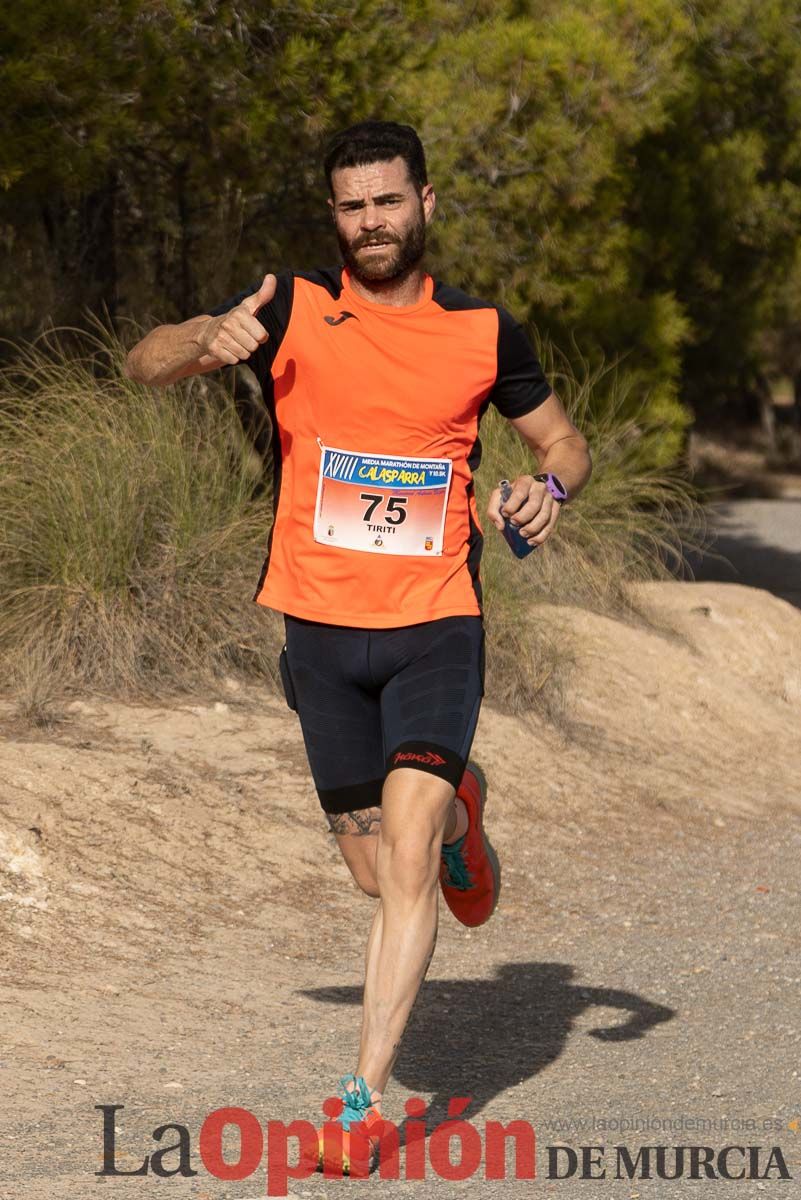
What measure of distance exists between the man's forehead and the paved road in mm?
10621

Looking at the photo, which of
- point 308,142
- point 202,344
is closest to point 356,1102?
point 202,344

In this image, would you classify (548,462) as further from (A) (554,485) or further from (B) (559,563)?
(B) (559,563)

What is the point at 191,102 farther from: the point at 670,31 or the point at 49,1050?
the point at 49,1050

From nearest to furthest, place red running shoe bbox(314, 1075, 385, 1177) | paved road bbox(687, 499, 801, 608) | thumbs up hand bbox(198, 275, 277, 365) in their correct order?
1. red running shoe bbox(314, 1075, 385, 1177)
2. thumbs up hand bbox(198, 275, 277, 365)
3. paved road bbox(687, 499, 801, 608)

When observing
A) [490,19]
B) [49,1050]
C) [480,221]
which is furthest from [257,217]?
[49,1050]

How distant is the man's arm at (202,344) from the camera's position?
403 centimetres

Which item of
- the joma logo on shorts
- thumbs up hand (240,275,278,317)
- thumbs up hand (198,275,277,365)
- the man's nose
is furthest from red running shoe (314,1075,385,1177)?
the man's nose

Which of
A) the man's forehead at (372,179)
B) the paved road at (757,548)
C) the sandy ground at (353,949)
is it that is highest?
the man's forehead at (372,179)

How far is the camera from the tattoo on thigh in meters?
4.45

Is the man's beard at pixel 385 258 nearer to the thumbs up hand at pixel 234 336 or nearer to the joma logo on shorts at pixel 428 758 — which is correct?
the thumbs up hand at pixel 234 336

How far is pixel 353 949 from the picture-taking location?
6.35 meters

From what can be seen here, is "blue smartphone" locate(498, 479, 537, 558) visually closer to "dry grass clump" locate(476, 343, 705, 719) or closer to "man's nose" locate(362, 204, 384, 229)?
"man's nose" locate(362, 204, 384, 229)

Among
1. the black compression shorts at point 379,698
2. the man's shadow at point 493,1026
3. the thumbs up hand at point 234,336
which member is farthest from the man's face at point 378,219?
the man's shadow at point 493,1026

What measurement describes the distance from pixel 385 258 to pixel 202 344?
485 millimetres
